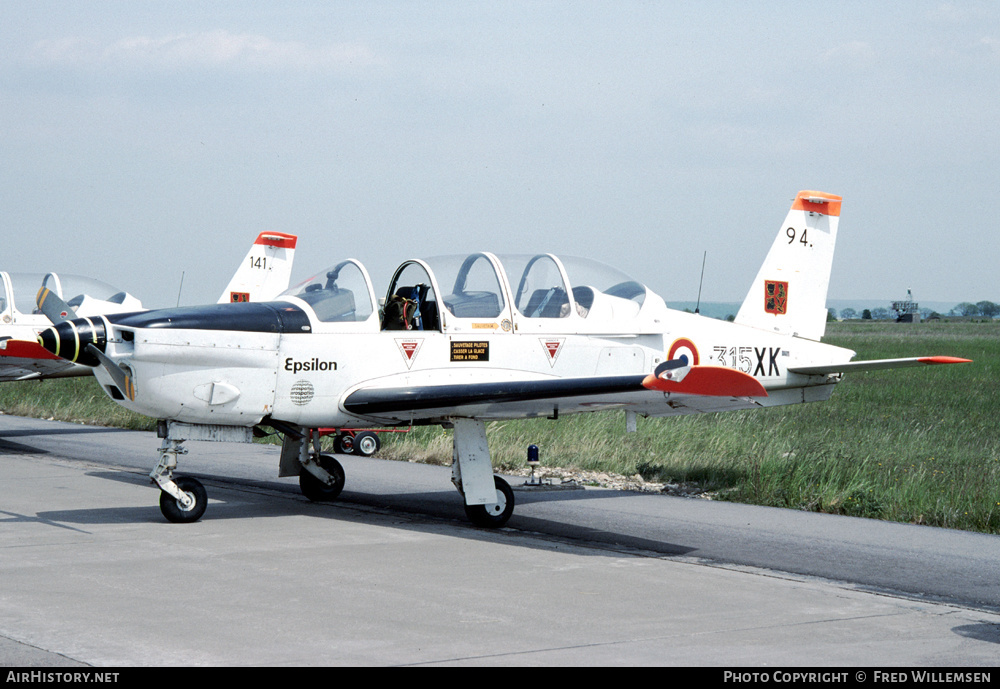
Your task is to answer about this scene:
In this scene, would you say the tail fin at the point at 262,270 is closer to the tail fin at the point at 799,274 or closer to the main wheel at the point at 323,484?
the main wheel at the point at 323,484

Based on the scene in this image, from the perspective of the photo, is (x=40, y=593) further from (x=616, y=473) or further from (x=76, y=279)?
(x=76, y=279)

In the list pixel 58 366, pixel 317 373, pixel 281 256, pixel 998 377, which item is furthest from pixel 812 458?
pixel 998 377

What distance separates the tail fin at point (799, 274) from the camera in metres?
11.1

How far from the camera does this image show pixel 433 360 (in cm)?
900

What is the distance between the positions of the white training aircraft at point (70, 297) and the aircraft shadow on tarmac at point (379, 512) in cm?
436

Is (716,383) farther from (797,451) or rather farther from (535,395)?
(797,451)

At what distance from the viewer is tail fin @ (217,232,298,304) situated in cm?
2112

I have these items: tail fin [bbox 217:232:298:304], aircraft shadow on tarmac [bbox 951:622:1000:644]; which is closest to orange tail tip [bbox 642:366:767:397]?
aircraft shadow on tarmac [bbox 951:622:1000:644]

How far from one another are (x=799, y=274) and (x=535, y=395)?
4.46m

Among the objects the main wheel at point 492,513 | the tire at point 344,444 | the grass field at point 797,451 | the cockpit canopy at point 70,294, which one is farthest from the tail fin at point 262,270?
the main wheel at point 492,513

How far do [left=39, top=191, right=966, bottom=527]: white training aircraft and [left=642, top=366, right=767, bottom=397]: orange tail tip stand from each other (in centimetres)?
1

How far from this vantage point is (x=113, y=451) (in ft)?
48.0

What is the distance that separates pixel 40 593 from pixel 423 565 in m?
2.43

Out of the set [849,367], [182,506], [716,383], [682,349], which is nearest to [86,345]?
[182,506]
